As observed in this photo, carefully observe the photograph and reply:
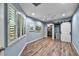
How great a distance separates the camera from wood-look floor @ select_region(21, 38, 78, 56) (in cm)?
182

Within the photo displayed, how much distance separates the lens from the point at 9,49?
167cm

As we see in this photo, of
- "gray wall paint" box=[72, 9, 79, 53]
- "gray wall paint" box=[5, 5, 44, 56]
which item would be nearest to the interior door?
"gray wall paint" box=[72, 9, 79, 53]

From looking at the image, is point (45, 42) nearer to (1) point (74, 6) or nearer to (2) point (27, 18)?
(2) point (27, 18)

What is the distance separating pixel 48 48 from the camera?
6.33 ft

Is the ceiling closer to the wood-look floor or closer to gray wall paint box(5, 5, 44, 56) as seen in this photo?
gray wall paint box(5, 5, 44, 56)

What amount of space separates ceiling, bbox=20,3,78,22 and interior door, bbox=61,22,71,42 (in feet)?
0.54

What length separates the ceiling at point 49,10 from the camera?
1805 millimetres

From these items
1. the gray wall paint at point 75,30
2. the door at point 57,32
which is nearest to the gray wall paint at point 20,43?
the door at point 57,32

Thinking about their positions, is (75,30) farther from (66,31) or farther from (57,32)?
(57,32)

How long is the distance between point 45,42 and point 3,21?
2.92 ft

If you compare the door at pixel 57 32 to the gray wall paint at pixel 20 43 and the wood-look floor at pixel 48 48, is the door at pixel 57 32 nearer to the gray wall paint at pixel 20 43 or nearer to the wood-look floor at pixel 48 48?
the wood-look floor at pixel 48 48

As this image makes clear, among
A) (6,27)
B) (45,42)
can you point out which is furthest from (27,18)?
(45,42)

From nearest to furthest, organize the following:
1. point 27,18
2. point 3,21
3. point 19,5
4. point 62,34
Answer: point 3,21 < point 19,5 < point 27,18 < point 62,34

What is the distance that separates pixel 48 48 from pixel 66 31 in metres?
0.50
